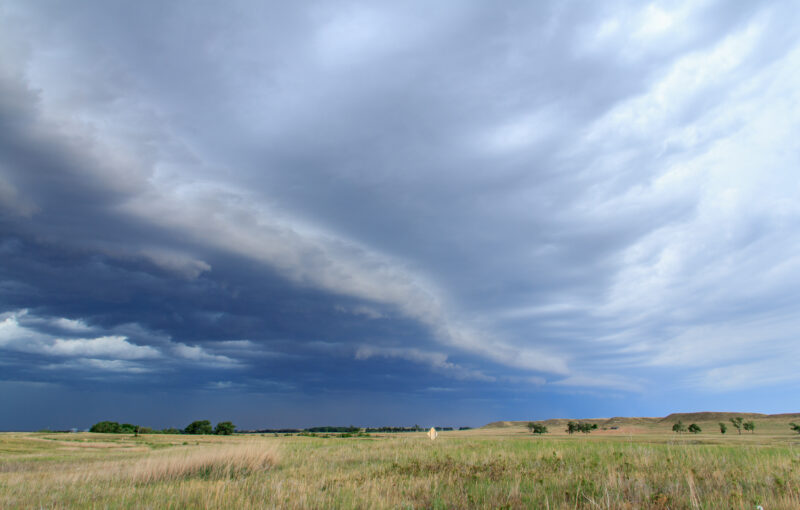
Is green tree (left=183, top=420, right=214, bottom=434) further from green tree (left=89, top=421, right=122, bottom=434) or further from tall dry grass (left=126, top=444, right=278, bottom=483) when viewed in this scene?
tall dry grass (left=126, top=444, right=278, bottom=483)

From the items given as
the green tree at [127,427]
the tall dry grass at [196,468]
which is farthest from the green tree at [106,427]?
the tall dry grass at [196,468]

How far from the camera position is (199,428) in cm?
17888

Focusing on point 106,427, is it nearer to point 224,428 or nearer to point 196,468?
point 224,428

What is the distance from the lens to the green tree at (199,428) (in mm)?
177750

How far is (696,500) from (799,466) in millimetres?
8348

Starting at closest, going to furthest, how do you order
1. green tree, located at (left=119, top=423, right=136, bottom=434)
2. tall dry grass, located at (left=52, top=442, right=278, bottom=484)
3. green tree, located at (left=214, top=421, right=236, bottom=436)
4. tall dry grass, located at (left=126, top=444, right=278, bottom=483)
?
tall dry grass, located at (left=52, top=442, right=278, bottom=484) → tall dry grass, located at (left=126, top=444, right=278, bottom=483) → green tree, located at (left=119, top=423, right=136, bottom=434) → green tree, located at (left=214, top=421, right=236, bottom=436)

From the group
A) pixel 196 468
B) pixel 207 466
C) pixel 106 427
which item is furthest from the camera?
pixel 106 427

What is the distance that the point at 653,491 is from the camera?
938 centimetres

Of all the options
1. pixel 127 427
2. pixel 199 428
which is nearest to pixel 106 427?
pixel 127 427

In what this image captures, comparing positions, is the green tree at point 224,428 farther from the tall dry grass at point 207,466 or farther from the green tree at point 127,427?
the tall dry grass at point 207,466

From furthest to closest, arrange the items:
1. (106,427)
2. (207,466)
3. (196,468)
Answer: (106,427)
(207,466)
(196,468)

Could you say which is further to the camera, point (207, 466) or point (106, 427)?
point (106, 427)

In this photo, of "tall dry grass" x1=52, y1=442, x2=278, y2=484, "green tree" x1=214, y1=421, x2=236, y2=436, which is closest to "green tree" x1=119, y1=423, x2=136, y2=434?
"green tree" x1=214, y1=421, x2=236, y2=436

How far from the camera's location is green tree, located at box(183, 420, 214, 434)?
178 metres
